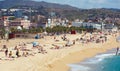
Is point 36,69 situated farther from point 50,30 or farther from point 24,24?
point 24,24

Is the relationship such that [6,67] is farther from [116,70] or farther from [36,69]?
[116,70]

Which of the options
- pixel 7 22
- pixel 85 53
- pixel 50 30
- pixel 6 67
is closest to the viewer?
pixel 6 67

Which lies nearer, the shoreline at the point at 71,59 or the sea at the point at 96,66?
the shoreline at the point at 71,59

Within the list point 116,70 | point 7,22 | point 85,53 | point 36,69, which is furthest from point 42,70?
point 7,22

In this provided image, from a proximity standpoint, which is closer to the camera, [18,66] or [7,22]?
[18,66]

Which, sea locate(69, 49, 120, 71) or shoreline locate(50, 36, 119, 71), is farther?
sea locate(69, 49, 120, 71)

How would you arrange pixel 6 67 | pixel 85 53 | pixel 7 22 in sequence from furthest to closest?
1. pixel 7 22
2. pixel 85 53
3. pixel 6 67

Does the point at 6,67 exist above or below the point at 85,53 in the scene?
above

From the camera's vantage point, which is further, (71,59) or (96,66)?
(71,59)

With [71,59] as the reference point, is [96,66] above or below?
above
